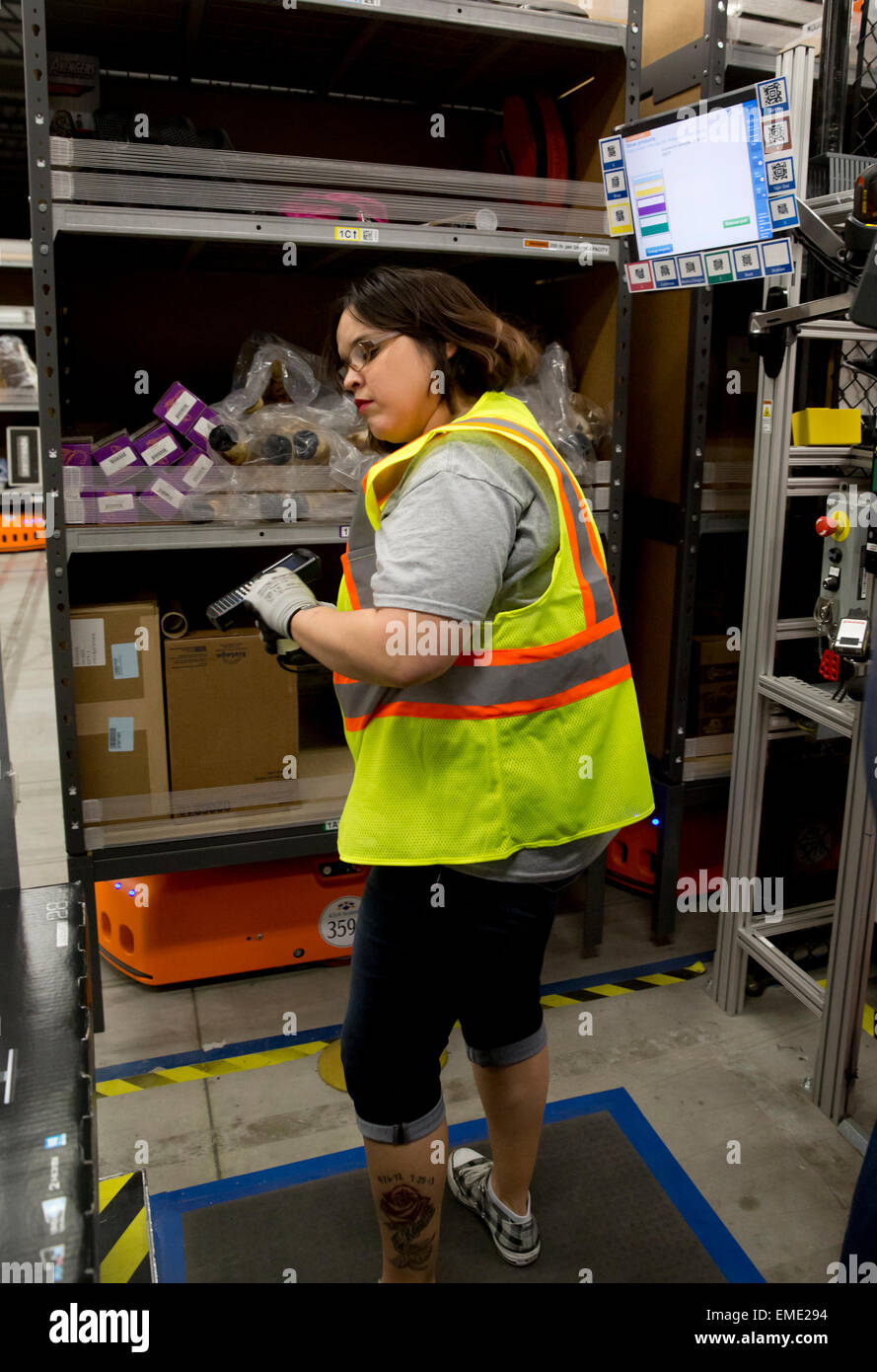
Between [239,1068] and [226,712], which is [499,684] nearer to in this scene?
[226,712]

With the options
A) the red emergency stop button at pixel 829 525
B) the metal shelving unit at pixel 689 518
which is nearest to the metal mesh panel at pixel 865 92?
the metal shelving unit at pixel 689 518

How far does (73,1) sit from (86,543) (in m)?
1.20

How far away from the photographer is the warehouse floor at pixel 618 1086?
2125mm

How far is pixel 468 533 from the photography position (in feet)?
4.26

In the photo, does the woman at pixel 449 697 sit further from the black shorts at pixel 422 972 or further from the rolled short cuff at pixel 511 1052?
the rolled short cuff at pixel 511 1052

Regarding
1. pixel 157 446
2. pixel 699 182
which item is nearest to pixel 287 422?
pixel 157 446

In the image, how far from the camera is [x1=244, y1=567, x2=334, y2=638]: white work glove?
152 centimetres

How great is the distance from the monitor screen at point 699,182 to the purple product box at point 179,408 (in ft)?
3.53

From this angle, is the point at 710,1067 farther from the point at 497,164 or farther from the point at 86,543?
the point at 497,164

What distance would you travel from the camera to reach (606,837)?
165cm

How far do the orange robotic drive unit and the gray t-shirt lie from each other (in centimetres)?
158

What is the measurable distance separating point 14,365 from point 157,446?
4.73 metres

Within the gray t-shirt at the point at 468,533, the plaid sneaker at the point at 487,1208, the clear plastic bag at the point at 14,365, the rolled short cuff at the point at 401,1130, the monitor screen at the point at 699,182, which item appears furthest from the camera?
the clear plastic bag at the point at 14,365

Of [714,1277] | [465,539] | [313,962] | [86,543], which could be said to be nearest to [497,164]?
[86,543]
